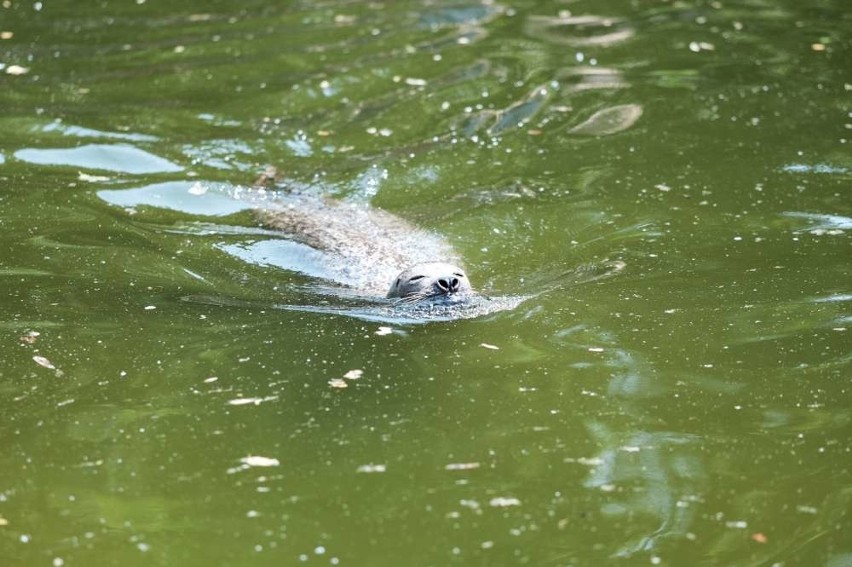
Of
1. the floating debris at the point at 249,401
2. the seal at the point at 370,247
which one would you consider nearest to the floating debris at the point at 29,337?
the floating debris at the point at 249,401

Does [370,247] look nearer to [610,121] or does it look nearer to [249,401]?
[249,401]

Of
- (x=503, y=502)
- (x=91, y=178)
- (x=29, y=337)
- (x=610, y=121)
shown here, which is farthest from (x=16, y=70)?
(x=503, y=502)

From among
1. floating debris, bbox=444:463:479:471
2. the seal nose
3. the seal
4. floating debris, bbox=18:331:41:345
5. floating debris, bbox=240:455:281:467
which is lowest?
the seal

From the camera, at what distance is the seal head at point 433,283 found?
8086 millimetres

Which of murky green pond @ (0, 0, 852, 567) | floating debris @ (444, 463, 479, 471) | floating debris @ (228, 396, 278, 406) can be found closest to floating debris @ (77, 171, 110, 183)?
murky green pond @ (0, 0, 852, 567)

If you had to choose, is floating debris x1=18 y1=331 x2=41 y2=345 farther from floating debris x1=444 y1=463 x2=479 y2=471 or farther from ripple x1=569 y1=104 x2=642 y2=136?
ripple x1=569 y1=104 x2=642 y2=136

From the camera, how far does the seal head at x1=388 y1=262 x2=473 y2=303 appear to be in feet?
26.5

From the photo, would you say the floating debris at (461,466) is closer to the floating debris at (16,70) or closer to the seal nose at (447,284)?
the seal nose at (447,284)

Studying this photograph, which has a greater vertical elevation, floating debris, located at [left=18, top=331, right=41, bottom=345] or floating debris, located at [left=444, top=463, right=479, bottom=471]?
floating debris, located at [left=18, top=331, right=41, bottom=345]

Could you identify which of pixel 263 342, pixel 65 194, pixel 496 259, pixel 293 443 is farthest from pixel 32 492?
pixel 65 194

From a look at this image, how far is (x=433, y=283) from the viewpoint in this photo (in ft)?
26.5

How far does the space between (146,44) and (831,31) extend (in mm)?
8708

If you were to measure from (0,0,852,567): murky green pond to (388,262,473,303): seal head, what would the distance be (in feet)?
0.84

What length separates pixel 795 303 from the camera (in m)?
8.13
